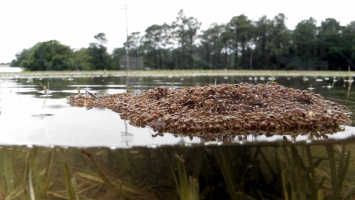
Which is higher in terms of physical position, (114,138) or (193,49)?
(193,49)

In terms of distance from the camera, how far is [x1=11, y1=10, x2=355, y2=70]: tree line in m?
17.4

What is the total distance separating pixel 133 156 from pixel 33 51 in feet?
51.9

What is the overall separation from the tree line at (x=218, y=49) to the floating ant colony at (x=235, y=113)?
12560mm

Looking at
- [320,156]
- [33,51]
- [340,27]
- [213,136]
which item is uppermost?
[340,27]

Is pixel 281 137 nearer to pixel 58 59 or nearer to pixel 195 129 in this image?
pixel 195 129

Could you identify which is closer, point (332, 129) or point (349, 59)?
point (332, 129)

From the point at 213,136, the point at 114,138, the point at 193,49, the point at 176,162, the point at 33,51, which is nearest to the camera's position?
the point at 176,162

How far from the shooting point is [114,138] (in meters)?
2.83

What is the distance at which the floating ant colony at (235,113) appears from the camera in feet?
9.04

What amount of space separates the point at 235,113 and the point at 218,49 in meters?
16.5

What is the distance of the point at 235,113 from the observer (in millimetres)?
2984

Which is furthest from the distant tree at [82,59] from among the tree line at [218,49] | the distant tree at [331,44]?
the distant tree at [331,44]

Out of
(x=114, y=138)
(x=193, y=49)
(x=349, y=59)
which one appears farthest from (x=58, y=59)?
(x=114, y=138)

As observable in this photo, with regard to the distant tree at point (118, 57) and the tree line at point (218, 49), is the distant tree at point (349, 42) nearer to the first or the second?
the tree line at point (218, 49)
